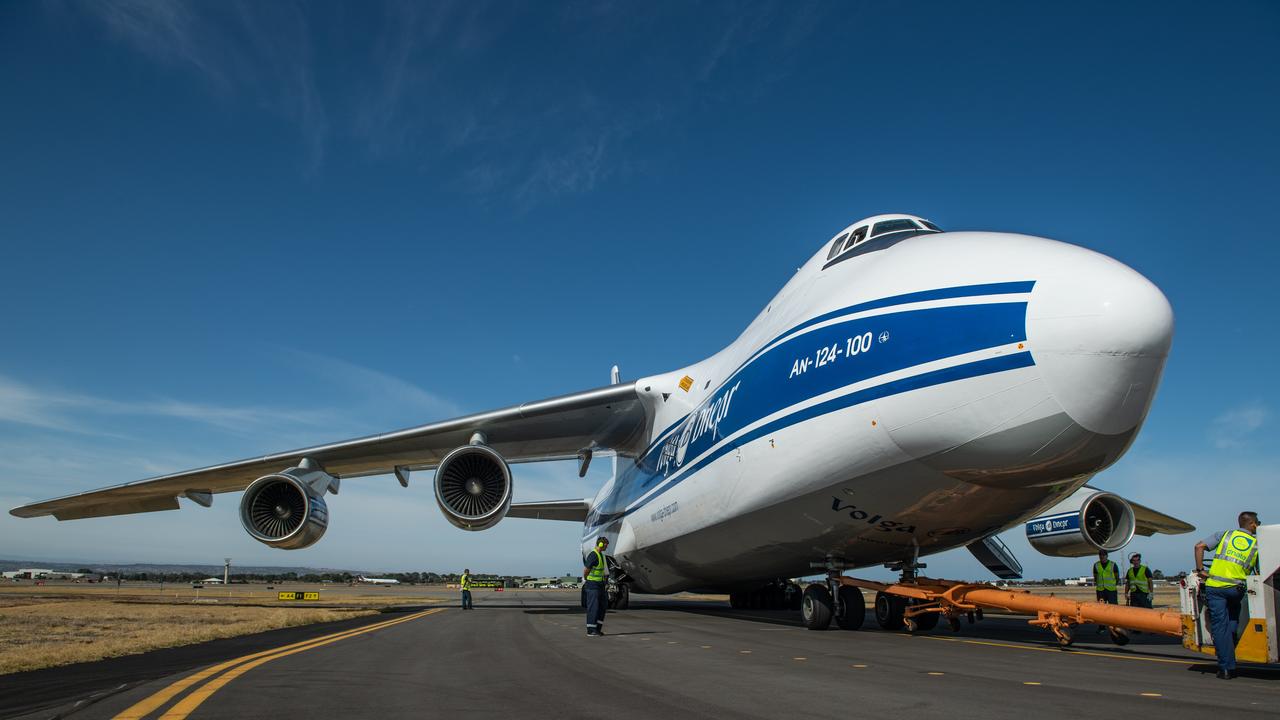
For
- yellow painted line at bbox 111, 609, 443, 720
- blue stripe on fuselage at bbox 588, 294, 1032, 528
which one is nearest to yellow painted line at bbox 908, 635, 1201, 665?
blue stripe on fuselage at bbox 588, 294, 1032, 528

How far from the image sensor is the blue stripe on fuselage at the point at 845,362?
22.3ft

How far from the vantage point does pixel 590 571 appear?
35.7 feet

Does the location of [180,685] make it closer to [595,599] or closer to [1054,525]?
[595,599]

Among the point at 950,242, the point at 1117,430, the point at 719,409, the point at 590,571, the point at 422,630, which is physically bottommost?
the point at 422,630

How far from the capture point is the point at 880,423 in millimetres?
7508

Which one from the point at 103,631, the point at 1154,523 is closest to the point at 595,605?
the point at 103,631

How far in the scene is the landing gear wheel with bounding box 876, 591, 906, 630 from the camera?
10.0m

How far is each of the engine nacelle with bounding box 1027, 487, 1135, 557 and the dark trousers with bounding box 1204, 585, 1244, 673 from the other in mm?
5110

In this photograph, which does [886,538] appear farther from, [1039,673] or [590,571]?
[590,571]

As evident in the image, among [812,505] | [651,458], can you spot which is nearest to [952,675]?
[812,505]

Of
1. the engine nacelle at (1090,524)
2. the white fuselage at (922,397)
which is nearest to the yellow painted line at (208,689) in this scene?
the white fuselage at (922,397)

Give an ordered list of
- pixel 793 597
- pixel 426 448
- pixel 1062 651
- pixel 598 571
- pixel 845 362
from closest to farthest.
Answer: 1. pixel 1062 651
2. pixel 845 362
3. pixel 598 571
4. pixel 426 448
5. pixel 793 597

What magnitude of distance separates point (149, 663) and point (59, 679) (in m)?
1.21

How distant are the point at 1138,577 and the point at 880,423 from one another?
7.25m
